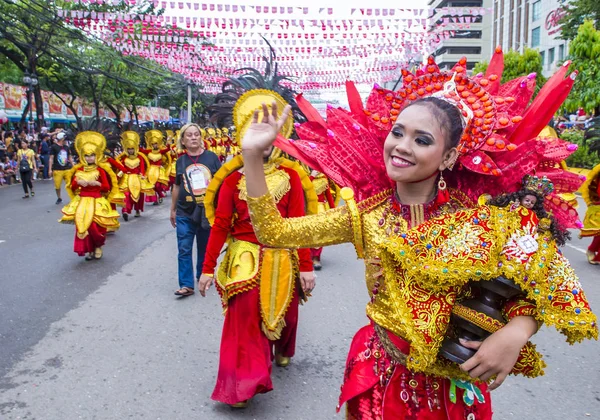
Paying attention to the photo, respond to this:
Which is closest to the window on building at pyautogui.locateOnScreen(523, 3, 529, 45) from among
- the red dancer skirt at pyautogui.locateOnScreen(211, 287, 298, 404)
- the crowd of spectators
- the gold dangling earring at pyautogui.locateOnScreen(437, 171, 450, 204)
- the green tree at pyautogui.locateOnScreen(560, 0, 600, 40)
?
the green tree at pyautogui.locateOnScreen(560, 0, 600, 40)

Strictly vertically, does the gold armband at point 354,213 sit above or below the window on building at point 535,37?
below

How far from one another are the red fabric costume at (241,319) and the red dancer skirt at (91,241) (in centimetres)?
487

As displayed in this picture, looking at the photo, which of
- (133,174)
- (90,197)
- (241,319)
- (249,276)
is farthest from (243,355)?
(133,174)

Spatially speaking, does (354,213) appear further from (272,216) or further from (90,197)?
(90,197)

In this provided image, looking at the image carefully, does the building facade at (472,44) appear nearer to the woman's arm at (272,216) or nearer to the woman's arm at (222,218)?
the woman's arm at (222,218)

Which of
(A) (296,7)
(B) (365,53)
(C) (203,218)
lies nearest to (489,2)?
(B) (365,53)

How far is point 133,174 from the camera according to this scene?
1311cm

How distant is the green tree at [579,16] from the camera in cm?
2377

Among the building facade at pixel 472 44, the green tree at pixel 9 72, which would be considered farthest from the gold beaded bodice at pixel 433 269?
the building facade at pixel 472 44

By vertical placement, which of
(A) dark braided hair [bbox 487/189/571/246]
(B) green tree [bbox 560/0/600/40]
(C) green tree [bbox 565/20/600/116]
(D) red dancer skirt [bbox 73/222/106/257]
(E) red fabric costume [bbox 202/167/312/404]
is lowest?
(D) red dancer skirt [bbox 73/222/106/257]

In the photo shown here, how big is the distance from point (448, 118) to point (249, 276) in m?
2.17

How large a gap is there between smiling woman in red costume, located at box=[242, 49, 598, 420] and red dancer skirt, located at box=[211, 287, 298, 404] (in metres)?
1.54

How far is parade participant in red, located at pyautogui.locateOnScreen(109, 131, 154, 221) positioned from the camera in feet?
42.0

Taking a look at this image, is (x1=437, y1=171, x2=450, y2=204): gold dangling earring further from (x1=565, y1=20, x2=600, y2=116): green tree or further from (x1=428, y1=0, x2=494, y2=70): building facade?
(x1=428, y1=0, x2=494, y2=70): building facade
